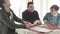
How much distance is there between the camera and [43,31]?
2.60m

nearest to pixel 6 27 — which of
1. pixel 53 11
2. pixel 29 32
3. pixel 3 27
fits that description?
pixel 3 27

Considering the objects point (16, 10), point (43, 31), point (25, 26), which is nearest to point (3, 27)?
point (25, 26)

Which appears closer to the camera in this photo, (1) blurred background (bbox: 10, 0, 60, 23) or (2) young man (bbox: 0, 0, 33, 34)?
(2) young man (bbox: 0, 0, 33, 34)

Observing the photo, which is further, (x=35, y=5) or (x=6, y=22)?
(x=35, y=5)

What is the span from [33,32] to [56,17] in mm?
1169

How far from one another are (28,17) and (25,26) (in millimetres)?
1237

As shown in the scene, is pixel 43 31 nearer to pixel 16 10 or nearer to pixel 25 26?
pixel 25 26

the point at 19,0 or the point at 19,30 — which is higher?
the point at 19,0

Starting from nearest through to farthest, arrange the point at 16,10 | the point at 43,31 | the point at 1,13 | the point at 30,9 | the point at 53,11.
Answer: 1. the point at 1,13
2. the point at 43,31
3. the point at 53,11
4. the point at 30,9
5. the point at 16,10

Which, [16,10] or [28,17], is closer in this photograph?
[28,17]

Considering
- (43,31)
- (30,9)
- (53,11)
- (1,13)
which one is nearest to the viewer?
(1,13)

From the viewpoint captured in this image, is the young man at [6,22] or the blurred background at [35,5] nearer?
the young man at [6,22]

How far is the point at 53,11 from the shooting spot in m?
3.63

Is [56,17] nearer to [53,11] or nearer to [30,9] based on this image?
[53,11]
